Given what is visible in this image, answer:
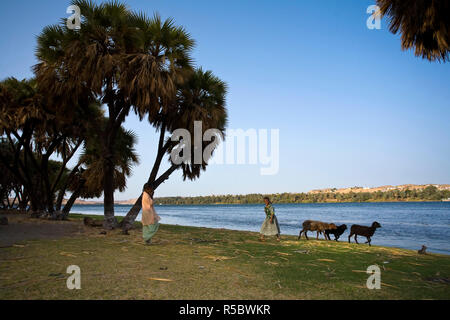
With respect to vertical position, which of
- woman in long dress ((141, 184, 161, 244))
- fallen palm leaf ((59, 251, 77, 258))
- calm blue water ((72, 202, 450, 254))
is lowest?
calm blue water ((72, 202, 450, 254))

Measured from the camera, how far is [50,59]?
12.7 m

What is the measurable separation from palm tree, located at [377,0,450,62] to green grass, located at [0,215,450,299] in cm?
477

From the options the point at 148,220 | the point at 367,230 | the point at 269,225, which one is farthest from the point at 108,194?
the point at 367,230

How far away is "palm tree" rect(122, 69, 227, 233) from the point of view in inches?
532

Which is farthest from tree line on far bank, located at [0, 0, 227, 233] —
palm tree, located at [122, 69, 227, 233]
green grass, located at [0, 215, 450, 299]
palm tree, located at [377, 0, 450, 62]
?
palm tree, located at [377, 0, 450, 62]

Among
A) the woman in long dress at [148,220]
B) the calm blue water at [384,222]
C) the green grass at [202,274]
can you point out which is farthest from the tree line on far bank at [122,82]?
the calm blue water at [384,222]

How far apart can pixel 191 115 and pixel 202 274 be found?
8.64 meters

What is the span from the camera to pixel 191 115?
43.8 feet

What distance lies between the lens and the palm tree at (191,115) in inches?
532

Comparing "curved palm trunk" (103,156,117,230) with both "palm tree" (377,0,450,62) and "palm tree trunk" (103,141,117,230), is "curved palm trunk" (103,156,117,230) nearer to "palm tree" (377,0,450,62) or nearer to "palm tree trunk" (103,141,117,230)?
"palm tree trunk" (103,141,117,230)

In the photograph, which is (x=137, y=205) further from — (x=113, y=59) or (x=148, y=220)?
(x=113, y=59)

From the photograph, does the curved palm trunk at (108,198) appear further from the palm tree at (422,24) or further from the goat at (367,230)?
the palm tree at (422,24)
